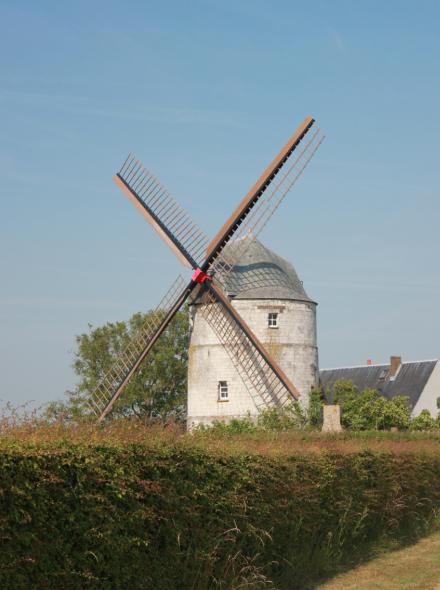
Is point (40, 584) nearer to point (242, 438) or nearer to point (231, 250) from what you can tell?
point (242, 438)

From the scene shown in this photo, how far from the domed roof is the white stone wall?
1.15 feet

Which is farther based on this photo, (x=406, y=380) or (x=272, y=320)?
(x=406, y=380)

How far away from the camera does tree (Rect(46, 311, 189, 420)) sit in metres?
60.0

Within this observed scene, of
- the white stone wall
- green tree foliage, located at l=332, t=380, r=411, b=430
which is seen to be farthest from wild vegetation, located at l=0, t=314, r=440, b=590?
green tree foliage, located at l=332, t=380, r=411, b=430

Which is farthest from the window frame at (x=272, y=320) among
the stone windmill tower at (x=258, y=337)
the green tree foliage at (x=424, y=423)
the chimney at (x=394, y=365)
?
the chimney at (x=394, y=365)

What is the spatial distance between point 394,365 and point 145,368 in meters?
17.5

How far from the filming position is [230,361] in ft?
114

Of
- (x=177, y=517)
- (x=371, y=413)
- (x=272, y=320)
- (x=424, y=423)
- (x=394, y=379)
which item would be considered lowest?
(x=177, y=517)

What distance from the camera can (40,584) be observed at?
8.84m

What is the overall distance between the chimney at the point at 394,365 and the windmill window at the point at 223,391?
20.3 metres

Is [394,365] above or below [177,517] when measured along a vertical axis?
above

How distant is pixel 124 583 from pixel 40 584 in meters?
1.52

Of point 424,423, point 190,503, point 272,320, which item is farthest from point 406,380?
point 190,503

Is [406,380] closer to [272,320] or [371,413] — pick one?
[371,413]
